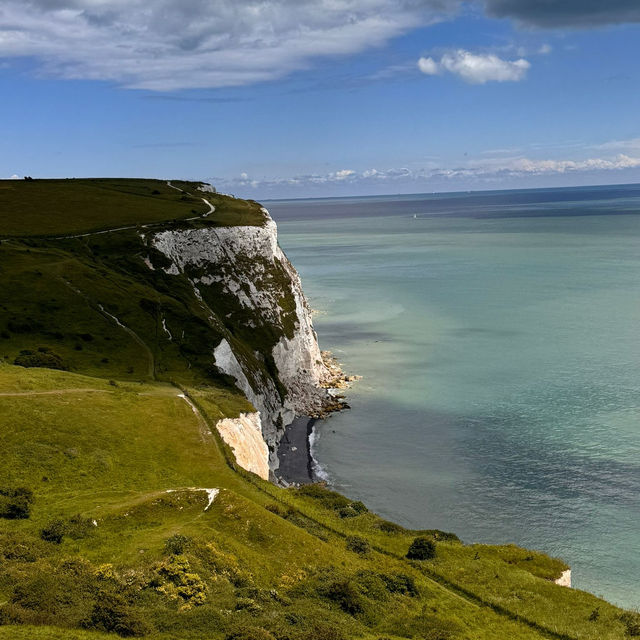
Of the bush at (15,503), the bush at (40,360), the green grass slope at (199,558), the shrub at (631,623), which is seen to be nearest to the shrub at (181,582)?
the green grass slope at (199,558)

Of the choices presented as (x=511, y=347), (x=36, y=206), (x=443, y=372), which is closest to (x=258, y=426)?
(x=443, y=372)

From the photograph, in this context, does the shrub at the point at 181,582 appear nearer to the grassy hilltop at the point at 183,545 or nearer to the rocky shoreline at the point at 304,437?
the grassy hilltop at the point at 183,545

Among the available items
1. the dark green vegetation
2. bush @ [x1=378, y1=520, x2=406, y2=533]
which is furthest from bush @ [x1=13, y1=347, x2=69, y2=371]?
bush @ [x1=378, y1=520, x2=406, y2=533]

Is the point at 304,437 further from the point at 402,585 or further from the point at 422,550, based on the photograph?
the point at 402,585

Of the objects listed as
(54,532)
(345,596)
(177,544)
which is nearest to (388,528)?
(345,596)

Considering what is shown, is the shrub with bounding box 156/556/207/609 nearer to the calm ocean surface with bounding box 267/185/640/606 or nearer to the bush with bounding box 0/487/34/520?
the bush with bounding box 0/487/34/520
